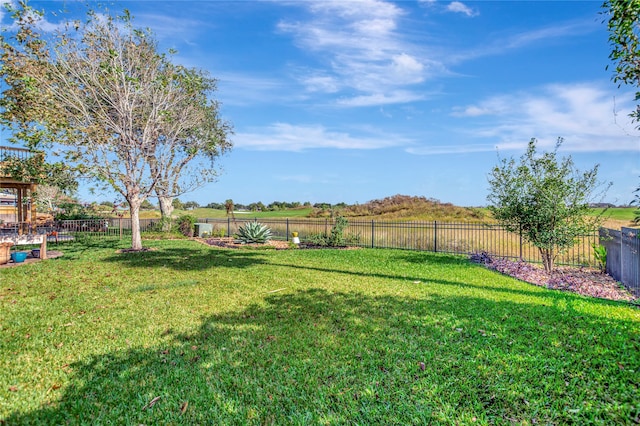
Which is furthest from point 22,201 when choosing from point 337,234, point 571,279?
point 571,279

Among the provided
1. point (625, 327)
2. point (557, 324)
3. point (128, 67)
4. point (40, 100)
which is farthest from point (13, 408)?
point (128, 67)

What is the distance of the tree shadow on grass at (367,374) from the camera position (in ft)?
9.53

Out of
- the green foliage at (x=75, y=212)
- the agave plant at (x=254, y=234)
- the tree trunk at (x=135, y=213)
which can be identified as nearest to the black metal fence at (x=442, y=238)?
the agave plant at (x=254, y=234)

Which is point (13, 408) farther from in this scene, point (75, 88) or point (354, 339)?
point (75, 88)

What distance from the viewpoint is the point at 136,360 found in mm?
4008

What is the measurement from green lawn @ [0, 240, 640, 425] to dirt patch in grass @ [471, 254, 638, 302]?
1106 mm

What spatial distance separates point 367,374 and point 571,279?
8.56 meters

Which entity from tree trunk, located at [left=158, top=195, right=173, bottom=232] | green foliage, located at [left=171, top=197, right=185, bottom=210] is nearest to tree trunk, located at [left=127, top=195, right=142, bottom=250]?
tree trunk, located at [left=158, top=195, right=173, bottom=232]

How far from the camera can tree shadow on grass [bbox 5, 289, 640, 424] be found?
2904 millimetres

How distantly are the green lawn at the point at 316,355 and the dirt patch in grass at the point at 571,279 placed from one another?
111 centimetres

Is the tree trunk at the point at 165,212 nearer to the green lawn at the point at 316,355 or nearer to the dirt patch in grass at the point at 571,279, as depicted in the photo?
the green lawn at the point at 316,355

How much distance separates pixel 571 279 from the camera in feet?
30.2

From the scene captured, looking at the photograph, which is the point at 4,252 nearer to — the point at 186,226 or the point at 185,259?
the point at 185,259

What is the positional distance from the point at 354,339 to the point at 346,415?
1677 mm
